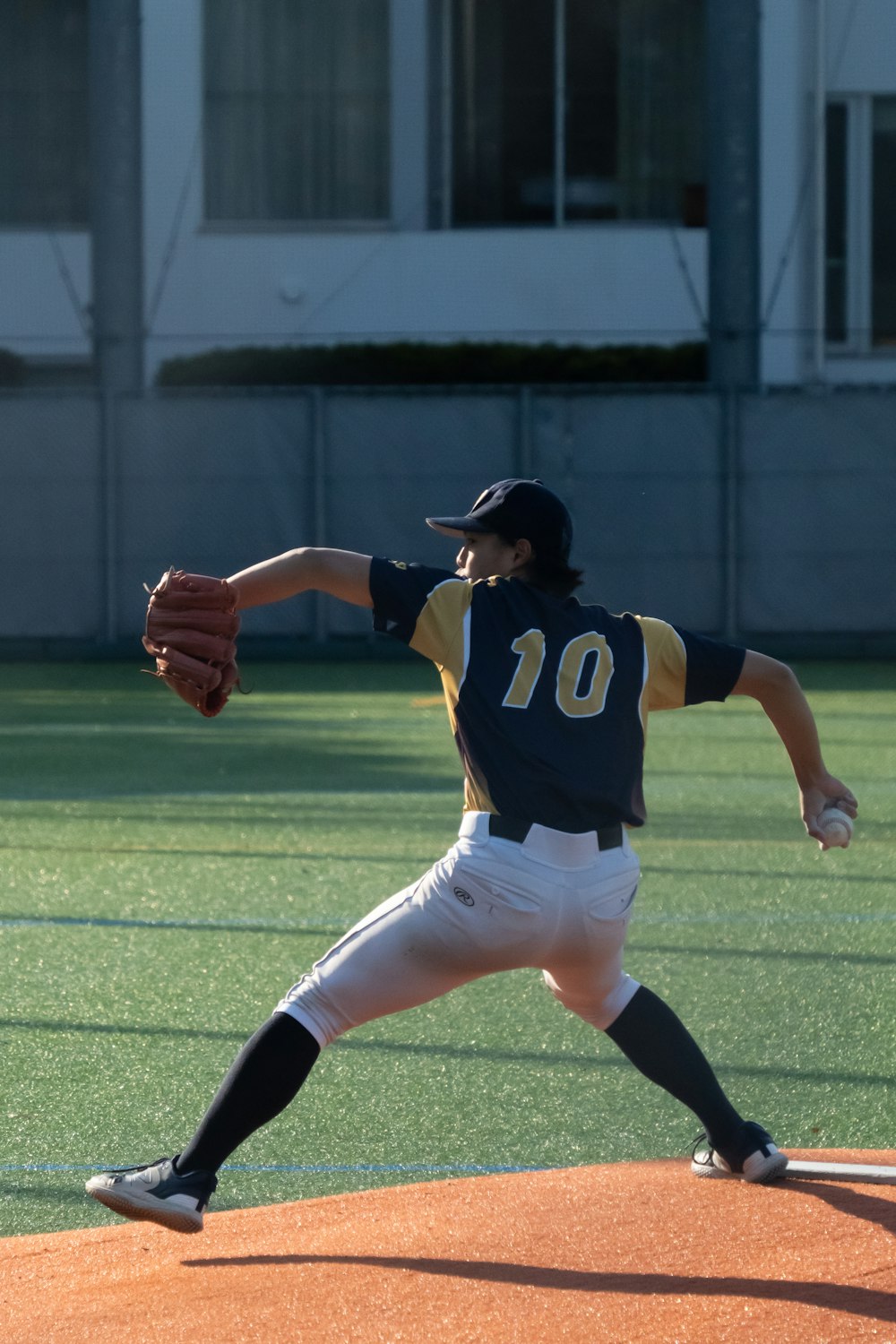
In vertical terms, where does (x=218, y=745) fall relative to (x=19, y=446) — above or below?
below

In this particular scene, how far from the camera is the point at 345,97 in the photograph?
79.4ft

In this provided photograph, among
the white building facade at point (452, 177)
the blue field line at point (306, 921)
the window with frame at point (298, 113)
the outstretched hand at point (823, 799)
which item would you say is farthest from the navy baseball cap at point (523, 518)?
the window with frame at point (298, 113)

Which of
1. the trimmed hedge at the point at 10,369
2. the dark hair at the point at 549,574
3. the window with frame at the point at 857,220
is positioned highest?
the window with frame at the point at 857,220

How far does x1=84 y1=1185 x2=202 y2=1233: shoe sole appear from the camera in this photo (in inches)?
150

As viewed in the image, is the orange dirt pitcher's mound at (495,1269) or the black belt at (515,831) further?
the black belt at (515,831)

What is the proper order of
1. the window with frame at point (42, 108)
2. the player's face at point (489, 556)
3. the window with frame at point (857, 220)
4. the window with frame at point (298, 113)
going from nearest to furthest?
the player's face at point (489, 556)
the window with frame at point (857, 220)
the window with frame at point (298, 113)
the window with frame at point (42, 108)

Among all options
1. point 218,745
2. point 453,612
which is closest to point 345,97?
point 218,745

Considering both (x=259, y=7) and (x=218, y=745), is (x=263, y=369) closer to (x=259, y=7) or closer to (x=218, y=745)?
(x=259, y=7)

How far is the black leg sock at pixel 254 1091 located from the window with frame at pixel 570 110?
68.4 ft

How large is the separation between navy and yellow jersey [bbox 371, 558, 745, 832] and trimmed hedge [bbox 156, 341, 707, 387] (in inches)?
723

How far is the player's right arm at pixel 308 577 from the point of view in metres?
4.02

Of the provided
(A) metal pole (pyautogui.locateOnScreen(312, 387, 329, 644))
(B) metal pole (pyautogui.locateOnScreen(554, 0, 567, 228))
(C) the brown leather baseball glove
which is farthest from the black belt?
(B) metal pole (pyautogui.locateOnScreen(554, 0, 567, 228))

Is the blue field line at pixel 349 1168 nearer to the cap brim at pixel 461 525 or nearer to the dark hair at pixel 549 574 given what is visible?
the dark hair at pixel 549 574

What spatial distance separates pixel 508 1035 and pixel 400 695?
10528 millimetres
